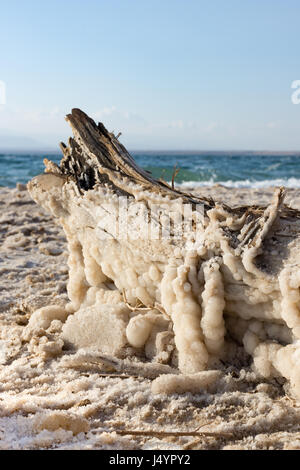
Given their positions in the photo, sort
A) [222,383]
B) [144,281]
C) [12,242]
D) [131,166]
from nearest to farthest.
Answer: [222,383], [144,281], [131,166], [12,242]

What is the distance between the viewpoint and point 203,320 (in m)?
2.04

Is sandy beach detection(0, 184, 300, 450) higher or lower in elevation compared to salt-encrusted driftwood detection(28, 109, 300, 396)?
lower

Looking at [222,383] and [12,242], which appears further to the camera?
[12,242]

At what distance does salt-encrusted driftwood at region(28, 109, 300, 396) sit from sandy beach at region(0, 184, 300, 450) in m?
0.14

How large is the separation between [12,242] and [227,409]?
12.8 feet

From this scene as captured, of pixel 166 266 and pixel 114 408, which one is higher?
pixel 166 266

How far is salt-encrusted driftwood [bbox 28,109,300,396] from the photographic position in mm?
1997

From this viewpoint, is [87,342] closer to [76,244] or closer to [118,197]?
[76,244]

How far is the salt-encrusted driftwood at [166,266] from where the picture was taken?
200 centimetres

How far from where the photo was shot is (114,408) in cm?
190

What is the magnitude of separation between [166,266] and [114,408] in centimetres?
71

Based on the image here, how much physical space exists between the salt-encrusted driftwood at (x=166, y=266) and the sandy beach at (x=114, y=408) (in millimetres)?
138

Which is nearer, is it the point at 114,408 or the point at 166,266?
the point at 114,408

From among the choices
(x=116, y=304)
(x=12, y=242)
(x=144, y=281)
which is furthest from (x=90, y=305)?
(x=12, y=242)
